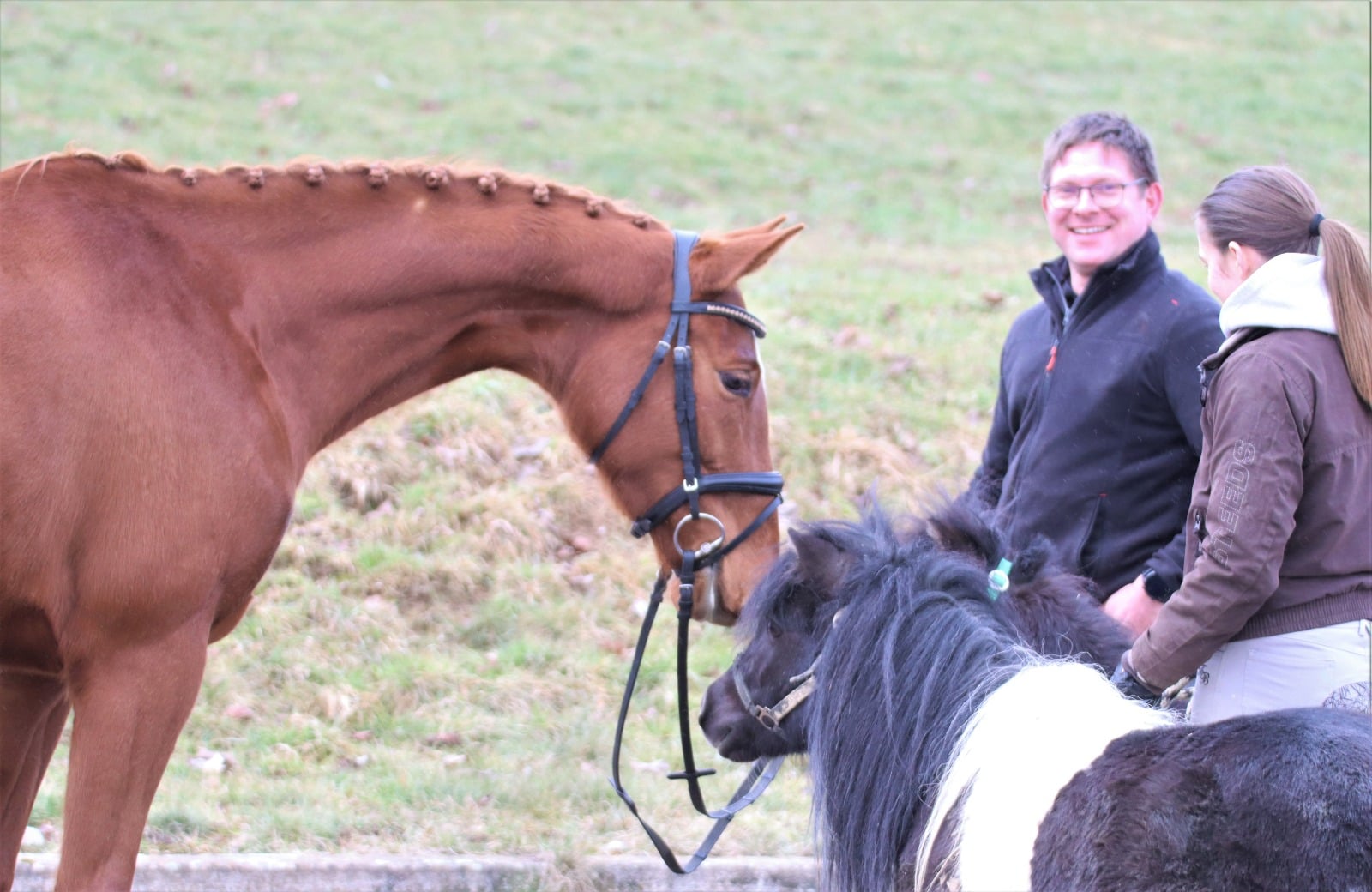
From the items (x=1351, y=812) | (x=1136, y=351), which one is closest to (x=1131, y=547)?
(x=1136, y=351)

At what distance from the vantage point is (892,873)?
257 centimetres

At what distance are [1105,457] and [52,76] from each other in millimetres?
11958

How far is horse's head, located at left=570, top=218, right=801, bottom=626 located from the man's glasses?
0.85 m

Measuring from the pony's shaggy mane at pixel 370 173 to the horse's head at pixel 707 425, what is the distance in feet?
0.94

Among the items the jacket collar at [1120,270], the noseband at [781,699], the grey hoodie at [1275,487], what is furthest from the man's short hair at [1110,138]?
the noseband at [781,699]

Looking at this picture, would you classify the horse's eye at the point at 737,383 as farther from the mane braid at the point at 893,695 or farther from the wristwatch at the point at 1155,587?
the wristwatch at the point at 1155,587

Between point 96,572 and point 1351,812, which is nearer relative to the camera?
point 1351,812

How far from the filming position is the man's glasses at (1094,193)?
11.6ft

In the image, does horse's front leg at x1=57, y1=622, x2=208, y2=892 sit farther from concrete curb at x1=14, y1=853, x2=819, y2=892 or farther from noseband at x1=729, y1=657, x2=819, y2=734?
concrete curb at x1=14, y1=853, x2=819, y2=892

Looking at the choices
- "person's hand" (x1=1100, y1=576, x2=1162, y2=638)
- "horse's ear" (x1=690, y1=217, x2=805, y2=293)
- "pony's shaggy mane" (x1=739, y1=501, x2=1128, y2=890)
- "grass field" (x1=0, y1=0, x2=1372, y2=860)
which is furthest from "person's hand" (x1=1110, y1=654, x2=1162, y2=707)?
"horse's ear" (x1=690, y1=217, x2=805, y2=293)

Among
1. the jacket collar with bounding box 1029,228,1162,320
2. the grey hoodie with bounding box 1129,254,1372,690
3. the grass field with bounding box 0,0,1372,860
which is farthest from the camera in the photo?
the grass field with bounding box 0,0,1372,860

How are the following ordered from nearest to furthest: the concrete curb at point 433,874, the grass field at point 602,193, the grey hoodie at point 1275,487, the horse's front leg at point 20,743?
1. the grey hoodie at point 1275,487
2. the horse's front leg at point 20,743
3. the concrete curb at point 433,874
4. the grass field at point 602,193

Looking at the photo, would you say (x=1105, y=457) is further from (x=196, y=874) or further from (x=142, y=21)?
(x=142, y=21)

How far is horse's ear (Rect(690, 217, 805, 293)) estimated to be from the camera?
3.27 metres
